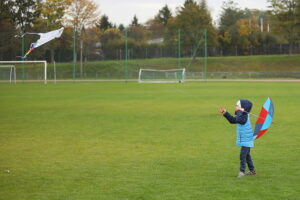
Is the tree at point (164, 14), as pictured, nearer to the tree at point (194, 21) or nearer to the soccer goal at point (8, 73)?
the tree at point (194, 21)

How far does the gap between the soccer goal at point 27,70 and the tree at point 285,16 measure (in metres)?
34.0

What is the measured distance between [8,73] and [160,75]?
16.8 m

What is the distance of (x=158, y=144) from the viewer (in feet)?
44.4

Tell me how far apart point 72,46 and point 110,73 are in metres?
5.70

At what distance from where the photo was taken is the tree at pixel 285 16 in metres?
70.1

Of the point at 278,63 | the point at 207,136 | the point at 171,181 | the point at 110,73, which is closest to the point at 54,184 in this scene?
the point at 171,181

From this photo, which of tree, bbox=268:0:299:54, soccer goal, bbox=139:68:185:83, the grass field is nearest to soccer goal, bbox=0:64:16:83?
soccer goal, bbox=139:68:185:83

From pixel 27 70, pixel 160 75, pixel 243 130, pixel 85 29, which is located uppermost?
pixel 85 29

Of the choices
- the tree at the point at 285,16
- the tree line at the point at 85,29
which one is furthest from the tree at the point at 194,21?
the tree at the point at 285,16

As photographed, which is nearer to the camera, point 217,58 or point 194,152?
point 194,152

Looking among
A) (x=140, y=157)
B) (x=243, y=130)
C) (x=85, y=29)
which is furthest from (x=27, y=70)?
(x=243, y=130)

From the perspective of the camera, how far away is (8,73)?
55.6 m

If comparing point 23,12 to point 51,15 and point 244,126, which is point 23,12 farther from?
point 244,126

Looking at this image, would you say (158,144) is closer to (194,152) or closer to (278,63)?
(194,152)
